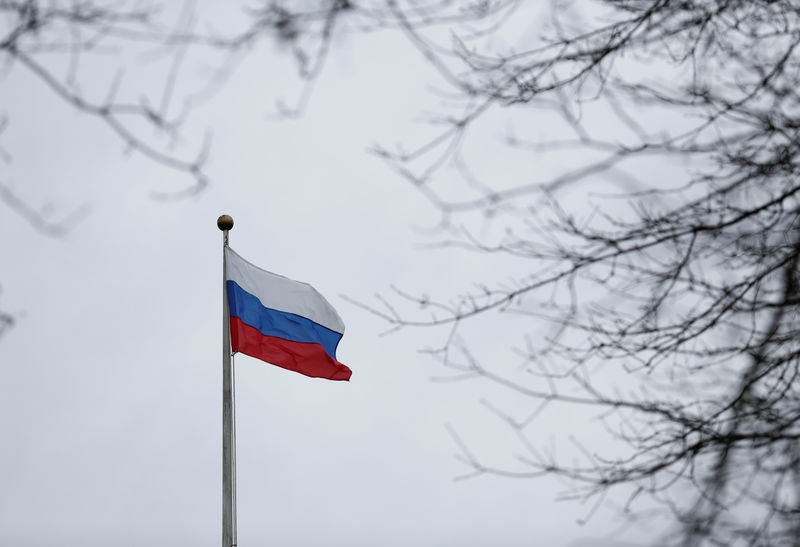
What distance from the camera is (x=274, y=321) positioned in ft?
34.8

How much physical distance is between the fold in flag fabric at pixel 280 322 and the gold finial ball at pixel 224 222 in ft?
1.58

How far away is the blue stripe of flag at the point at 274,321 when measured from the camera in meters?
10.3

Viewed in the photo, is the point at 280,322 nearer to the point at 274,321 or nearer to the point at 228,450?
the point at 274,321

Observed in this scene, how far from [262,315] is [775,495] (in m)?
7.91

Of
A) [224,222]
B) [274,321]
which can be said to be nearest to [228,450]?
[274,321]

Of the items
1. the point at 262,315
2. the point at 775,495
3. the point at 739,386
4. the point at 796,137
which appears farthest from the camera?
the point at 262,315

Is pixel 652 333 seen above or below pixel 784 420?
above

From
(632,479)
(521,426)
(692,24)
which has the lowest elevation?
(632,479)

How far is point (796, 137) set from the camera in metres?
3.73

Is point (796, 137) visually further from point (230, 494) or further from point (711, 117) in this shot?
point (230, 494)

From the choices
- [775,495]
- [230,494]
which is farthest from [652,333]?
[230,494]

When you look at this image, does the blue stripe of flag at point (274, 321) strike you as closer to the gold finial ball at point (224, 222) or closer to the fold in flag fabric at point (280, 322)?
the fold in flag fabric at point (280, 322)

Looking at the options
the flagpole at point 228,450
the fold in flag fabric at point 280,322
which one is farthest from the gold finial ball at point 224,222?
the flagpole at point 228,450

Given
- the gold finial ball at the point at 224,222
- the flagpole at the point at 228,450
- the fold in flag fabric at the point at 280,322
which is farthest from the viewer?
the gold finial ball at the point at 224,222
